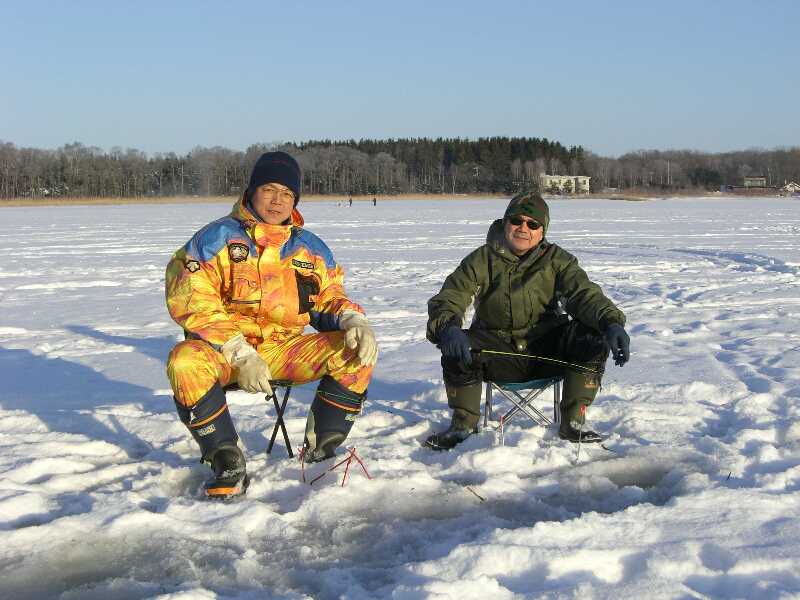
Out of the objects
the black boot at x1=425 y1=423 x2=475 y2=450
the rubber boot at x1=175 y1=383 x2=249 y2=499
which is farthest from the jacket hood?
the rubber boot at x1=175 y1=383 x2=249 y2=499

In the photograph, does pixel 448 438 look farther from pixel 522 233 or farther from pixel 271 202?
pixel 271 202

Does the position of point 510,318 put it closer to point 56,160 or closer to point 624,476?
point 624,476

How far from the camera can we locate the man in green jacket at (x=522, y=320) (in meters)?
3.79

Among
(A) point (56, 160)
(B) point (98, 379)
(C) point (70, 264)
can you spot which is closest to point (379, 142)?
(A) point (56, 160)

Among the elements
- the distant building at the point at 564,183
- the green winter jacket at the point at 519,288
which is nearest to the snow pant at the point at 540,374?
the green winter jacket at the point at 519,288

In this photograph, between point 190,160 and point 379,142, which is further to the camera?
point 379,142

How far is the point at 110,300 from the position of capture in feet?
29.7

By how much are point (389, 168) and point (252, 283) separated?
108453 millimetres

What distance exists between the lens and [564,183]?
4195 inches

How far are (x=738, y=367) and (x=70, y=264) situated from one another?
11.0m

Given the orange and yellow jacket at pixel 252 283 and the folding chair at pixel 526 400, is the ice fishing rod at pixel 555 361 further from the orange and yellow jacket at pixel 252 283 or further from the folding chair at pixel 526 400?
the orange and yellow jacket at pixel 252 283

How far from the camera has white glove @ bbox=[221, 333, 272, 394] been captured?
127 inches

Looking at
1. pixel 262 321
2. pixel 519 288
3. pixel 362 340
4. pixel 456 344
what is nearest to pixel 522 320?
pixel 519 288

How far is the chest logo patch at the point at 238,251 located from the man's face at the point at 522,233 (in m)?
1.26
